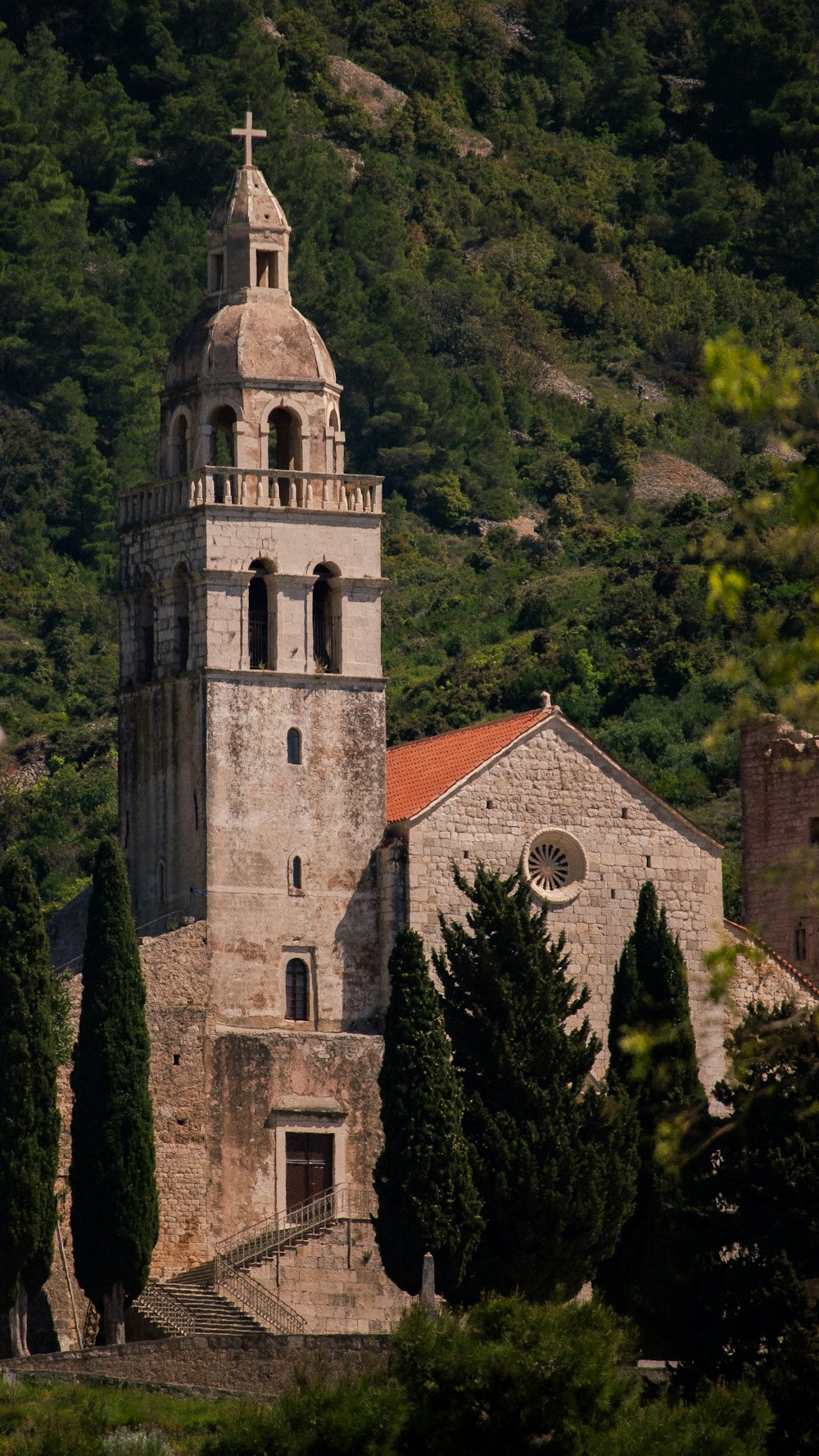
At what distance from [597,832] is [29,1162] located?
12435mm

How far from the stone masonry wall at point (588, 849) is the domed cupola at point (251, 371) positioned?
18.9 ft

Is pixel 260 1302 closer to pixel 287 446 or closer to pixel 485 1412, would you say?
pixel 485 1412

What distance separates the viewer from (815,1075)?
51844mm

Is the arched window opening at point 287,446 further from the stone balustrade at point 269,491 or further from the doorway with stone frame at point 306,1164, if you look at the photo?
the doorway with stone frame at point 306,1164

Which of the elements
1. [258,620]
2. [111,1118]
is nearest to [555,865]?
[258,620]

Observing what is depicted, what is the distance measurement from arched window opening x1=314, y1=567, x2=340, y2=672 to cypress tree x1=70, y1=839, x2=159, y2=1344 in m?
7.08

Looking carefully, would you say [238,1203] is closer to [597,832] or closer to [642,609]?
[597,832]

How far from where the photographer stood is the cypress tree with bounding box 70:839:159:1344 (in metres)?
54.1

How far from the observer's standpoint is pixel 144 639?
6312 cm

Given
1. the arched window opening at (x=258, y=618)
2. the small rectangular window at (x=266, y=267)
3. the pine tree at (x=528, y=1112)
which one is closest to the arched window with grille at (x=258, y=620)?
the arched window opening at (x=258, y=618)

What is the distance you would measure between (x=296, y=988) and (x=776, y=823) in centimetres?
1025

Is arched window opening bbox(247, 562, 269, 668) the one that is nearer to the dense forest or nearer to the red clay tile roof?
the red clay tile roof

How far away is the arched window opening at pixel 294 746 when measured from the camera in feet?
199

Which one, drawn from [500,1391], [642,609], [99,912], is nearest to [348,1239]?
[99,912]
